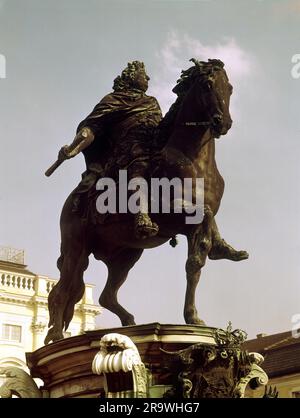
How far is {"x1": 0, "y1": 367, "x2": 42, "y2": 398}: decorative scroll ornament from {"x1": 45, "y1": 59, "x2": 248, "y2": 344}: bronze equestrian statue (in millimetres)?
668

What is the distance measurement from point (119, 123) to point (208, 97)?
1502 mm

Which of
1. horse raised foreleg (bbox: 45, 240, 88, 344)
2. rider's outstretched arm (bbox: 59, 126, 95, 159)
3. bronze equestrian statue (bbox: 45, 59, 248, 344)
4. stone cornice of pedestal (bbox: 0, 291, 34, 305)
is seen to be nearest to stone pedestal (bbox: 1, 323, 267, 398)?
bronze equestrian statue (bbox: 45, 59, 248, 344)

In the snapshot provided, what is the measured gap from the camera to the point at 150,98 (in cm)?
1060

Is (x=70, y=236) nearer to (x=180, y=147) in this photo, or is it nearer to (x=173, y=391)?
(x=180, y=147)

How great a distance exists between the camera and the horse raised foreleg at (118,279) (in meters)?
10.7

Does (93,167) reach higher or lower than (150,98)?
lower

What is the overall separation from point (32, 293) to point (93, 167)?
24617 millimetres

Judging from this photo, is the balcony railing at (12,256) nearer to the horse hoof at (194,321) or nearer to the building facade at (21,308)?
the building facade at (21,308)

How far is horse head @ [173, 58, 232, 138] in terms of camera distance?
30.1 feet

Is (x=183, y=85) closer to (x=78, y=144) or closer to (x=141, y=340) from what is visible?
(x=78, y=144)

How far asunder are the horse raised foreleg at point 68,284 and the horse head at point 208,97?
2110mm

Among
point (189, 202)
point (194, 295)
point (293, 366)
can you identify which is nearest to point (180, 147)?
point (189, 202)

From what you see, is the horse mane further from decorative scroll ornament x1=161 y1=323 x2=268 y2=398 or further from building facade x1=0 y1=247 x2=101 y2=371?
building facade x1=0 y1=247 x2=101 y2=371
